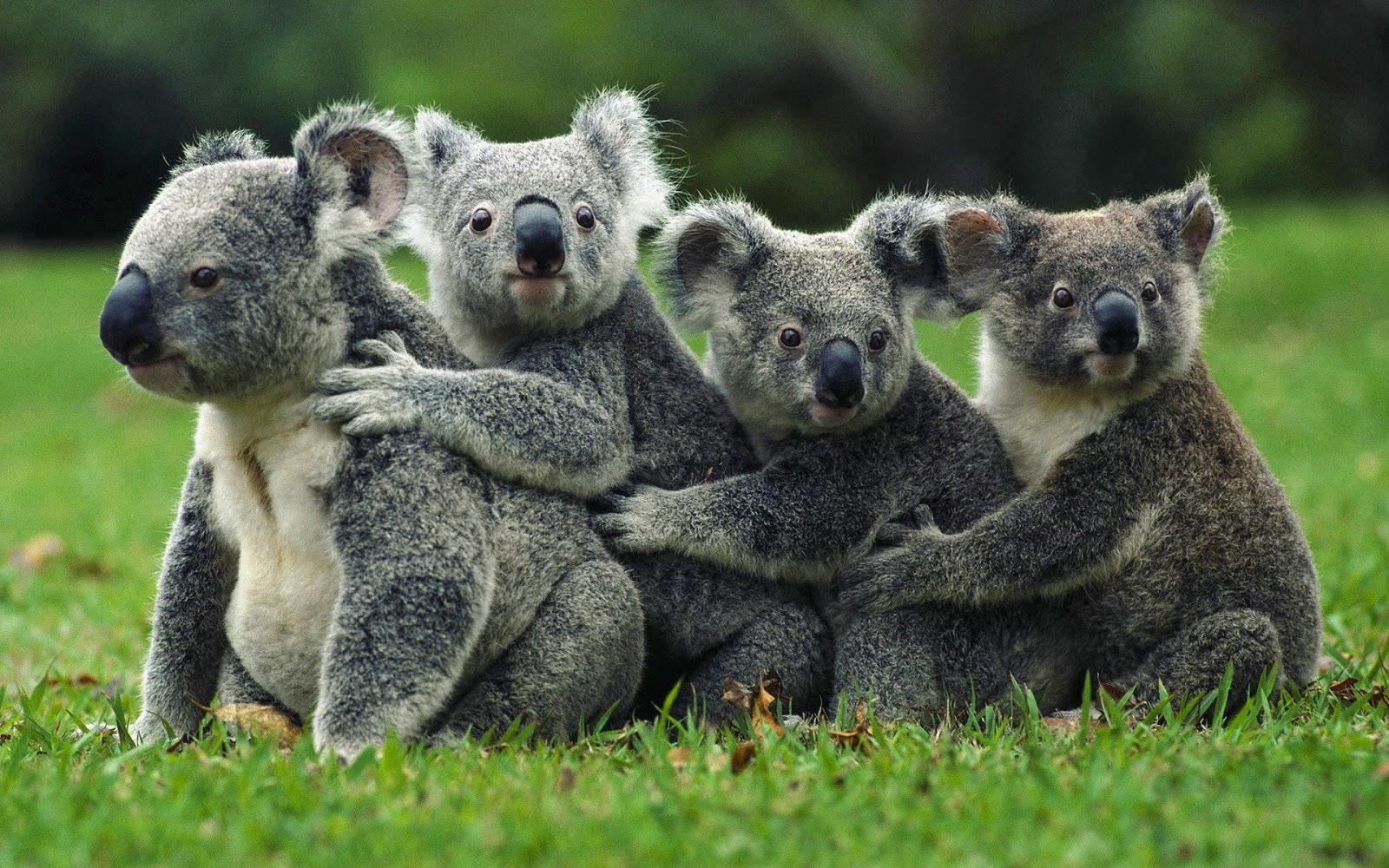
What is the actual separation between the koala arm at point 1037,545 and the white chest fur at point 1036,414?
10 centimetres

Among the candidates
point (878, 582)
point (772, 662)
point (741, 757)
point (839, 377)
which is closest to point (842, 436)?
point (839, 377)

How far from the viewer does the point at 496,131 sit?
29688 millimetres

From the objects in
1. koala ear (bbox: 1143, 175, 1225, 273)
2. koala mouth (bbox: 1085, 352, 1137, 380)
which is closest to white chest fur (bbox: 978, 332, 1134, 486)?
koala mouth (bbox: 1085, 352, 1137, 380)

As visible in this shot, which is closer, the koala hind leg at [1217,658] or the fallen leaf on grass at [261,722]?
the fallen leaf on grass at [261,722]

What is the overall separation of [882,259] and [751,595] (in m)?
1.24

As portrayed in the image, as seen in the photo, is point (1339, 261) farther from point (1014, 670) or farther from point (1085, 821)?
point (1085, 821)

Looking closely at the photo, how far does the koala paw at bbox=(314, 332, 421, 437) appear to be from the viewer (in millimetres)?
3893

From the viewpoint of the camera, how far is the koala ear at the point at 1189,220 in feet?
15.8

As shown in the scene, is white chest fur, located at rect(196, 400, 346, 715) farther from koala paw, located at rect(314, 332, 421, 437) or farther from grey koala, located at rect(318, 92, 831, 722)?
grey koala, located at rect(318, 92, 831, 722)

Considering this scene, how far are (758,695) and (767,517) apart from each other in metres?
0.56

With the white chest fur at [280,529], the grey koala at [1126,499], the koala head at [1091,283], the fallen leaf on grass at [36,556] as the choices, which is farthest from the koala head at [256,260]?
the fallen leaf on grass at [36,556]

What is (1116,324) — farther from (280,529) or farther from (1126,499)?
(280,529)

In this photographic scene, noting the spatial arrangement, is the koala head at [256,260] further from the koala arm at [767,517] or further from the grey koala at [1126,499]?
the grey koala at [1126,499]

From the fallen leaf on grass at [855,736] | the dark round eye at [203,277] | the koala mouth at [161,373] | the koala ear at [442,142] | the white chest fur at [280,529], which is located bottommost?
the fallen leaf on grass at [855,736]
